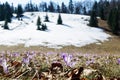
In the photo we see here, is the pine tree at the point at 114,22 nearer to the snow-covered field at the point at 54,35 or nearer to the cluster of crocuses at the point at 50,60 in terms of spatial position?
the snow-covered field at the point at 54,35

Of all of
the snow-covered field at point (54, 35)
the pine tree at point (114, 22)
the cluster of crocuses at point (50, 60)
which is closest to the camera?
the cluster of crocuses at point (50, 60)

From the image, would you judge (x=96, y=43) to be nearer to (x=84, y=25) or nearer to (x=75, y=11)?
(x=84, y=25)

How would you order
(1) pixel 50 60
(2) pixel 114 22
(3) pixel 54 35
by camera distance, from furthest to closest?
(2) pixel 114 22, (3) pixel 54 35, (1) pixel 50 60

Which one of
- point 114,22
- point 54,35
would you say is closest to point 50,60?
point 54,35

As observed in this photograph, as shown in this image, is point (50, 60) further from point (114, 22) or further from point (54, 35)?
point (114, 22)

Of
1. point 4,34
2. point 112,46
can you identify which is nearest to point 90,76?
point 112,46

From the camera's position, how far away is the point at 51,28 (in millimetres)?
108625

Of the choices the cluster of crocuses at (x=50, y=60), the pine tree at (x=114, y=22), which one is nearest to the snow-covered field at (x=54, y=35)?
the pine tree at (x=114, y=22)

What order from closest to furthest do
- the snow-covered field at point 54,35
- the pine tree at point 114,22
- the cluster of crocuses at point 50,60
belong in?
1. the cluster of crocuses at point 50,60
2. the snow-covered field at point 54,35
3. the pine tree at point 114,22

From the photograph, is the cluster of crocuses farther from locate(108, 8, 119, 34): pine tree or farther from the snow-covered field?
locate(108, 8, 119, 34): pine tree

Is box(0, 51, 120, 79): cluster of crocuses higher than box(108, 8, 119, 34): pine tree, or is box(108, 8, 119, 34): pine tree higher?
box(0, 51, 120, 79): cluster of crocuses

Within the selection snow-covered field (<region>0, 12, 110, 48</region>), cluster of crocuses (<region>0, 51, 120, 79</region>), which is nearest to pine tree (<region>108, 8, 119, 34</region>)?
snow-covered field (<region>0, 12, 110, 48</region>)

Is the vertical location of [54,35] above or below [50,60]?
below

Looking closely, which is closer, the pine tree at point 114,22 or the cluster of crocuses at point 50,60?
the cluster of crocuses at point 50,60
